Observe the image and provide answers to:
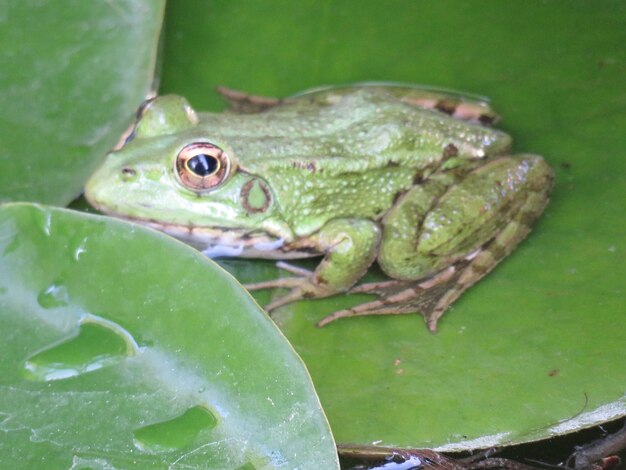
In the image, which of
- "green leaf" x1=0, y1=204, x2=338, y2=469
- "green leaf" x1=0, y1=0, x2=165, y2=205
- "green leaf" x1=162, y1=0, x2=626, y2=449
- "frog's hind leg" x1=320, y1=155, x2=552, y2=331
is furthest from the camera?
"frog's hind leg" x1=320, y1=155, x2=552, y2=331

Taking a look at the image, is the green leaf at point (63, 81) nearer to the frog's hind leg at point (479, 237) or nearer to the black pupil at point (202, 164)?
the black pupil at point (202, 164)

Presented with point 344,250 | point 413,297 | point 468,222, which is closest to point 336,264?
point 344,250

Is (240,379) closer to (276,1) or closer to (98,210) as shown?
(98,210)

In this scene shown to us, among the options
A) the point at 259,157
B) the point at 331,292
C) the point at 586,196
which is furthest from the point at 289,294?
the point at 586,196

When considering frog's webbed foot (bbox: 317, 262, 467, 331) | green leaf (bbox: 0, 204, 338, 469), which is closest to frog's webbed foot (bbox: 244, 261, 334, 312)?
frog's webbed foot (bbox: 317, 262, 467, 331)

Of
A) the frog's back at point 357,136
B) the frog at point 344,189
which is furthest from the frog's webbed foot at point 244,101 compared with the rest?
the frog's back at point 357,136

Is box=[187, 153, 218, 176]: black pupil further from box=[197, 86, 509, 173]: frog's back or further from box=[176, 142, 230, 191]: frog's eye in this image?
box=[197, 86, 509, 173]: frog's back
